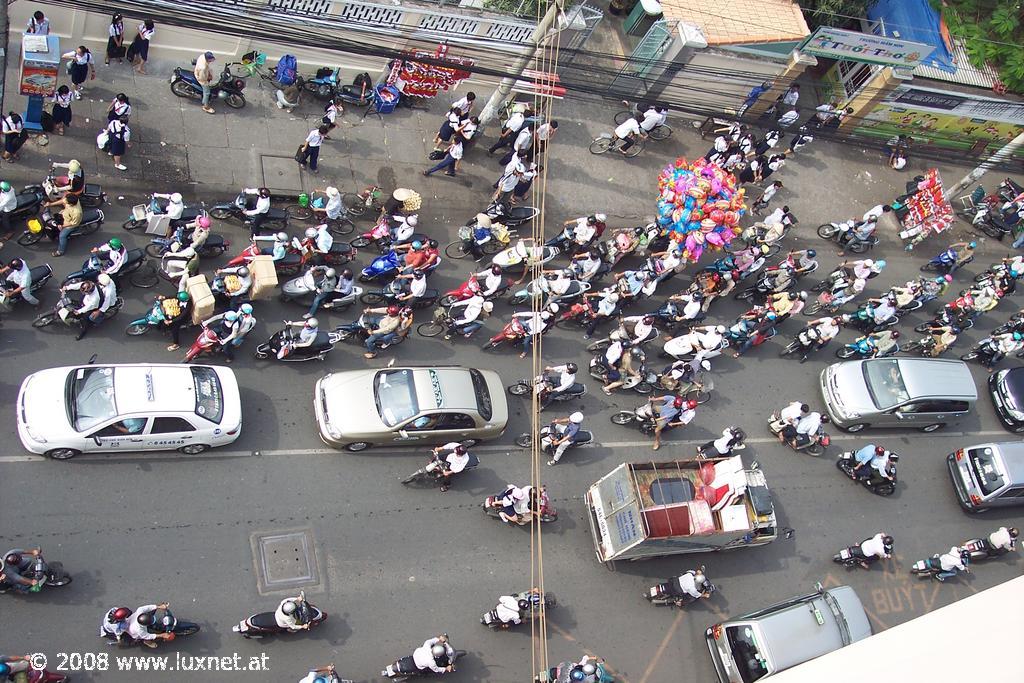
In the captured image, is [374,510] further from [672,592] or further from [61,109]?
[61,109]

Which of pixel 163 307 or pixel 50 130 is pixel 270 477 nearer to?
pixel 163 307

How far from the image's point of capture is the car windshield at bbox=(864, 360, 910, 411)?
2016 centimetres

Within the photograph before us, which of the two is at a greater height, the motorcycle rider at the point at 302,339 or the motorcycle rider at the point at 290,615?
the motorcycle rider at the point at 302,339

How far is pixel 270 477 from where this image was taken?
15992mm

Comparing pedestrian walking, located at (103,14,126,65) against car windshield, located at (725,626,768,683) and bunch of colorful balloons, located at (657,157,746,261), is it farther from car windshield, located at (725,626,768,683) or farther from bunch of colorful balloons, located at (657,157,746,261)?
car windshield, located at (725,626,768,683)

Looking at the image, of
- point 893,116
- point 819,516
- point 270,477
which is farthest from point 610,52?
point 270,477

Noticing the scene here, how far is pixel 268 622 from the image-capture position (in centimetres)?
1395

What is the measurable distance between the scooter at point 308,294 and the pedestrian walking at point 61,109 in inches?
230

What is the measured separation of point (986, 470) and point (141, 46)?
69.1 feet

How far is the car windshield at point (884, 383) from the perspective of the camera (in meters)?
20.2

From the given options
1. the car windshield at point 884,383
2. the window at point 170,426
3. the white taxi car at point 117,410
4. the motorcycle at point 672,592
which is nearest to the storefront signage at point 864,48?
the car windshield at point 884,383

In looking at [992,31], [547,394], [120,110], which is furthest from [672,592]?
[992,31]

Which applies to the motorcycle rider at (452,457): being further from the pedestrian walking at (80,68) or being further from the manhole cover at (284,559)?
the pedestrian walking at (80,68)

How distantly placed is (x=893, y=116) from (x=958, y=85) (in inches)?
92.5
